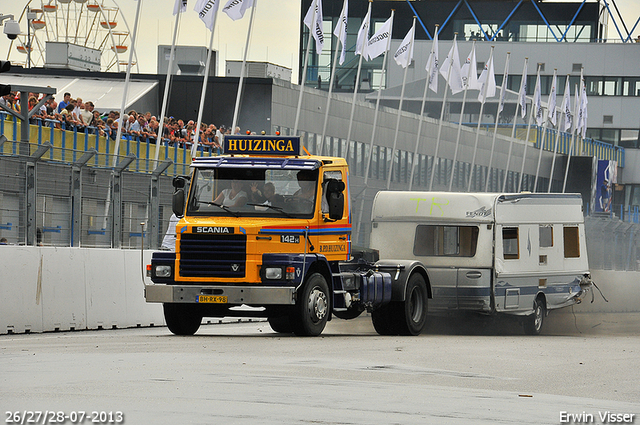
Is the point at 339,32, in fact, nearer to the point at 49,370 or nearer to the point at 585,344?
the point at 585,344

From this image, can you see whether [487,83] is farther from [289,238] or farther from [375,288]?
[289,238]

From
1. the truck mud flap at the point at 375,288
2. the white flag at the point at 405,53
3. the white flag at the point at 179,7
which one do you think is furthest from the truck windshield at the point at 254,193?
the white flag at the point at 405,53

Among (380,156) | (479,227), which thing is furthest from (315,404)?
(380,156)

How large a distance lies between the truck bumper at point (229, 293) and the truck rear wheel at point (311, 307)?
321mm

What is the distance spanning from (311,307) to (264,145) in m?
2.64

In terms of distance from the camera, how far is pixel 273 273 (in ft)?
56.4

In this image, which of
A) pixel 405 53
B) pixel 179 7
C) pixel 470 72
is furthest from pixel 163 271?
pixel 470 72

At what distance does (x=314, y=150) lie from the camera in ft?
165

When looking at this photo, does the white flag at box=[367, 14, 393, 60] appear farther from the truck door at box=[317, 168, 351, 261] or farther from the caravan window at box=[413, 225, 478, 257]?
the truck door at box=[317, 168, 351, 261]

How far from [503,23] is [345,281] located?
7972cm

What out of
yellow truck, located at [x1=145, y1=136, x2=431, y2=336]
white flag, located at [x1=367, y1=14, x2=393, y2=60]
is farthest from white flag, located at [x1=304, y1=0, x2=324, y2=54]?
yellow truck, located at [x1=145, y1=136, x2=431, y2=336]

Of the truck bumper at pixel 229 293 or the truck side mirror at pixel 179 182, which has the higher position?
the truck side mirror at pixel 179 182

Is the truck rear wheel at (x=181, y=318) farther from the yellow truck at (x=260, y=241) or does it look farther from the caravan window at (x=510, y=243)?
the caravan window at (x=510, y=243)

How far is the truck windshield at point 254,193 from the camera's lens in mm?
17594
